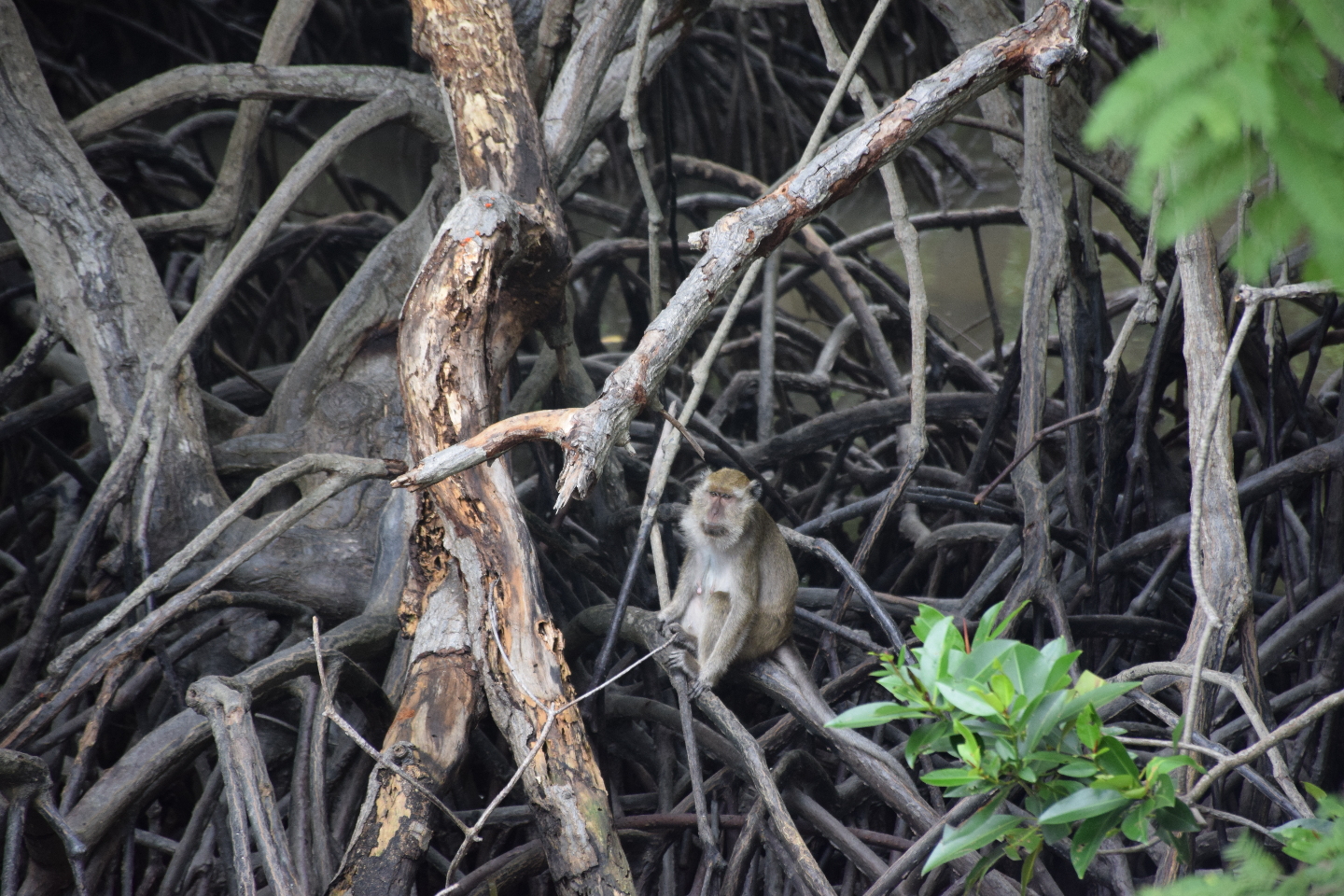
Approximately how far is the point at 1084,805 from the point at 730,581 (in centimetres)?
192

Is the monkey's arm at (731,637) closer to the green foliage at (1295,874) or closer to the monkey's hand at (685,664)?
the monkey's hand at (685,664)

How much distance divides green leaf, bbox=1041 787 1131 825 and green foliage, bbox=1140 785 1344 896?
0.39 feet

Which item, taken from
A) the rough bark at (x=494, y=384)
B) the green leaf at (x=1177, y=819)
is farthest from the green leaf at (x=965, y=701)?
the rough bark at (x=494, y=384)

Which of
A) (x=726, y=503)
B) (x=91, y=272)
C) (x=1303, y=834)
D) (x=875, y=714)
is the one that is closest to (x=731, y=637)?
(x=726, y=503)

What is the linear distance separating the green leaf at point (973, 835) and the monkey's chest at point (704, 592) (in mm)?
1747

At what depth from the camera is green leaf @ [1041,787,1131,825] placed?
1283 mm

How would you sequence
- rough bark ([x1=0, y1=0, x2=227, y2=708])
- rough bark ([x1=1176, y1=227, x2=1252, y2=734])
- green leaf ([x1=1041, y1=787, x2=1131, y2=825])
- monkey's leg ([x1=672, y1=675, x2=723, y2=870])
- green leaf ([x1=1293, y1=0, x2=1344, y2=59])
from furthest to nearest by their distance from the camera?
rough bark ([x1=0, y1=0, x2=227, y2=708]) < monkey's leg ([x1=672, y1=675, x2=723, y2=870]) < rough bark ([x1=1176, y1=227, x2=1252, y2=734]) < green leaf ([x1=1041, y1=787, x2=1131, y2=825]) < green leaf ([x1=1293, y1=0, x2=1344, y2=59])

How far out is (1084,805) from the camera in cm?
129

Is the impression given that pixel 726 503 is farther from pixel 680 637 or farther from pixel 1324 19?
pixel 1324 19

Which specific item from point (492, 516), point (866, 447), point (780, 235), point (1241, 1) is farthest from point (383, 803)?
point (866, 447)

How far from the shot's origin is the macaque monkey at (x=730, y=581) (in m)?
2.97

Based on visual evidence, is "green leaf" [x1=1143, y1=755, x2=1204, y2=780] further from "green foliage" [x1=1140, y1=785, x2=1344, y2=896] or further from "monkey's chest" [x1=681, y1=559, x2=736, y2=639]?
"monkey's chest" [x1=681, y1=559, x2=736, y2=639]

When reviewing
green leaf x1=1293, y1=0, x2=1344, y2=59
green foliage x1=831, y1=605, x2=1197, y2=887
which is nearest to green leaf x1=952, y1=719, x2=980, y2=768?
green foliage x1=831, y1=605, x2=1197, y2=887

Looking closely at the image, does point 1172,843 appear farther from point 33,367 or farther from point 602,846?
point 33,367
